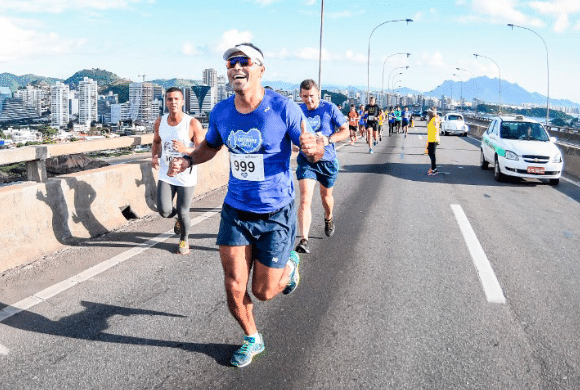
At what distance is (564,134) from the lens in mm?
32938

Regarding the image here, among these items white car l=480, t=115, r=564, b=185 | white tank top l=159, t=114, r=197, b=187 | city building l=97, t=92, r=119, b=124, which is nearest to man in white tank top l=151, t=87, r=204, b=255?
white tank top l=159, t=114, r=197, b=187

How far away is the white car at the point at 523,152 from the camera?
13.2 meters

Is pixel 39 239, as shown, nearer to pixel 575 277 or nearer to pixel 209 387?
pixel 209 387

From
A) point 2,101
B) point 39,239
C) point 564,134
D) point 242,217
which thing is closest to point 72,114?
point 2,101

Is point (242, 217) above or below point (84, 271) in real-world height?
above

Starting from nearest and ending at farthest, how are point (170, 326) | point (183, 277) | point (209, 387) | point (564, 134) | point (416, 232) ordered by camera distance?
point (209, 387), point (170, 326), point (183, 277), point (416, 232), point (564, 134)

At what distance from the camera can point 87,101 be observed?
58656 millimetres

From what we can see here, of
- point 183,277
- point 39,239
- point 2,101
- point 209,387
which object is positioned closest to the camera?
point 209,387

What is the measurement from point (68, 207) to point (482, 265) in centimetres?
482

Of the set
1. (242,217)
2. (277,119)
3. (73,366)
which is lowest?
(73,366)

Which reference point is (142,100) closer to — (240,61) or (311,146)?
(240,61)

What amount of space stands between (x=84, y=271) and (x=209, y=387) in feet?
9.07

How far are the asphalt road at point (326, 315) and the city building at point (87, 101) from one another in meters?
49.2

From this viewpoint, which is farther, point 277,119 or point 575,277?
point 575,277
